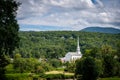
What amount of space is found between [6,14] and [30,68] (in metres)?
48.6

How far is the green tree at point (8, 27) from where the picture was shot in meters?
27.4

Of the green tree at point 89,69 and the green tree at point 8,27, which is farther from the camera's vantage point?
the green tree at point 89,69

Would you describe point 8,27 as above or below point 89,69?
above

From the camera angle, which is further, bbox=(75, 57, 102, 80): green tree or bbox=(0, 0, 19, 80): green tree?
bbox=(75, 57, 102, 80): green tree

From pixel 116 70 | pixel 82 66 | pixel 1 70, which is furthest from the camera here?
pixel 116 70

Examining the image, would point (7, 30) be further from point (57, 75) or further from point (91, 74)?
point (57, 75)

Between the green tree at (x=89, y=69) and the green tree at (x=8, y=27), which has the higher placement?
the green tree at (x=8, y=27)

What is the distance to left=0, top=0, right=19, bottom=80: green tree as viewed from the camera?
27406 millimetres

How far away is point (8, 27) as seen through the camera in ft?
90.6

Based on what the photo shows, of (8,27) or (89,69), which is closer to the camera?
(8,27)

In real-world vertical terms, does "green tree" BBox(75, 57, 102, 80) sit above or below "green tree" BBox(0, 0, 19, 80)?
below

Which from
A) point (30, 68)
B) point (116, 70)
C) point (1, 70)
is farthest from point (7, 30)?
point (30, 68)

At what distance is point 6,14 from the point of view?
92.8ft

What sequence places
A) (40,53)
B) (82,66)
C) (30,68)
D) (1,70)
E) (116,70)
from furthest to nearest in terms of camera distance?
1. (40,53)
2. (30,68)
3. (116,70)
4. (82,66)
5. (1,70)
